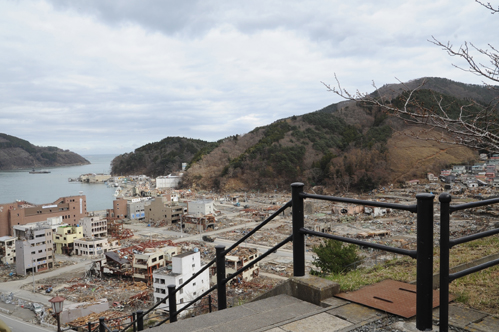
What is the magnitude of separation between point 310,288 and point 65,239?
64.8 ft

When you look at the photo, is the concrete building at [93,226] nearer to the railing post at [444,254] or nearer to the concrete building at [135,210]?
the concrete building at [135,210]

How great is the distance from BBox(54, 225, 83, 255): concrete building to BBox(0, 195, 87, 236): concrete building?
5257 mm

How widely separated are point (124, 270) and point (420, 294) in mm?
14035

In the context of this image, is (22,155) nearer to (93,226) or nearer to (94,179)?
(94,179)

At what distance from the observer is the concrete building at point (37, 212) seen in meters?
21.9

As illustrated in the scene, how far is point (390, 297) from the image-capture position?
5.93ft

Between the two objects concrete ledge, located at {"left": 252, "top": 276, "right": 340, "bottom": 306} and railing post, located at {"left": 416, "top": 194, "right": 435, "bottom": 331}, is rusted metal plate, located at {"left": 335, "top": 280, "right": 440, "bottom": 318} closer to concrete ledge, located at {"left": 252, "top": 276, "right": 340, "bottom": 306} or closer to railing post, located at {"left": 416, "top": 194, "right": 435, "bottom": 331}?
concrete ledge, located at {"left": 252, "top": 276, "right": 340, "bottom": 306}

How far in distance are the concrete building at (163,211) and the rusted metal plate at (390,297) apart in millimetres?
24037

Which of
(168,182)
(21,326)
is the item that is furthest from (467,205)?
(168,182)

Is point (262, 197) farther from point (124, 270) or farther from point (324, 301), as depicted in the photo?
point (324, 301)

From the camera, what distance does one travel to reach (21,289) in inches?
512

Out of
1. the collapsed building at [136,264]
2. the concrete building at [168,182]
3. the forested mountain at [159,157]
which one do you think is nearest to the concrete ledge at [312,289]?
the collapsed building at [136,264]

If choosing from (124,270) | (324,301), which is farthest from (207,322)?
(124,270)

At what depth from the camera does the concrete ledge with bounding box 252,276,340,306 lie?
182cm
